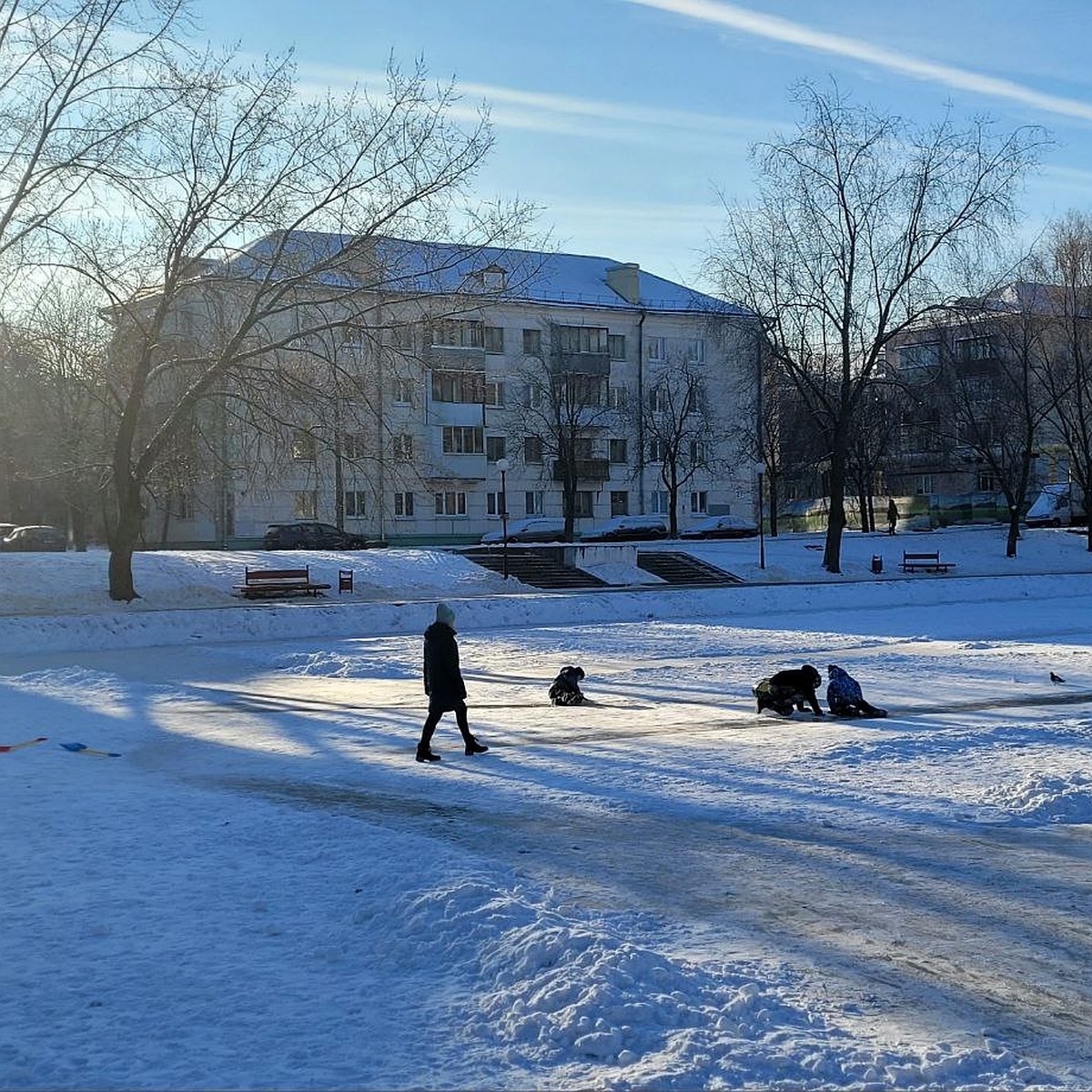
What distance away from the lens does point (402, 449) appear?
32.1 m

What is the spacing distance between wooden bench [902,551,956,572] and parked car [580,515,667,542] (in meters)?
16.0

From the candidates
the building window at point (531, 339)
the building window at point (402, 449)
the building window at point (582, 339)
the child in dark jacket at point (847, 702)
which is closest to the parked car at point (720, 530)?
the building window at point (582, 339)

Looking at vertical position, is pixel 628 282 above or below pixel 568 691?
above

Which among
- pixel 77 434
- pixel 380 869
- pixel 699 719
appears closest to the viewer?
pixel 380 869

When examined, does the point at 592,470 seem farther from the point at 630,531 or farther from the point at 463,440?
the point at 463,440

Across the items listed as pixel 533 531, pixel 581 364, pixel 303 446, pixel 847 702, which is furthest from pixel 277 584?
pixel 581 364

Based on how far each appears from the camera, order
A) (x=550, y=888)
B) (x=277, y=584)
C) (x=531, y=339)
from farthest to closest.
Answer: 1. (x=531, y=339)
2. (x=277, y=584)
3. (x=550, y=888)

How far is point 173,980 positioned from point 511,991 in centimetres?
161

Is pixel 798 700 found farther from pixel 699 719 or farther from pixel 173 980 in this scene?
pixel 173 980

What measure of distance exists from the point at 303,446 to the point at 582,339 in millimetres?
38484

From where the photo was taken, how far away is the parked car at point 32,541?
5016 cm

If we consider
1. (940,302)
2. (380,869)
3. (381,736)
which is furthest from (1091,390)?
(380,869)

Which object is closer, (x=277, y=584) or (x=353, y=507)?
(x=277, y=584)

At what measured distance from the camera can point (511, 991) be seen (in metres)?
5.67
